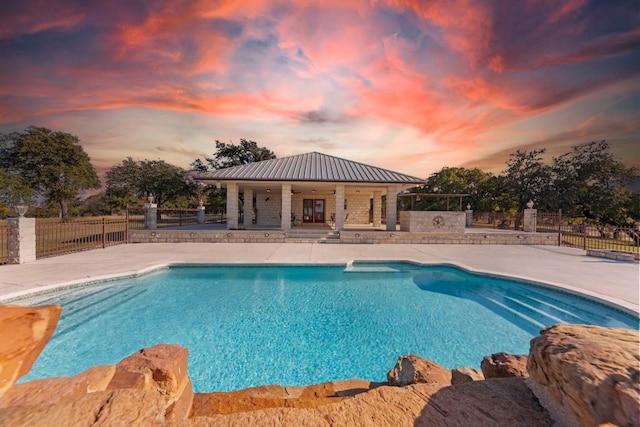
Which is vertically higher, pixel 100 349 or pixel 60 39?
pixel 60 39

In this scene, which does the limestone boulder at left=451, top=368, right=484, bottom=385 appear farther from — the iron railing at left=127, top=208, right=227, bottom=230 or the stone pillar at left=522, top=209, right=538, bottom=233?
the iron railing at left=127, top=208, right=227, bottom=230

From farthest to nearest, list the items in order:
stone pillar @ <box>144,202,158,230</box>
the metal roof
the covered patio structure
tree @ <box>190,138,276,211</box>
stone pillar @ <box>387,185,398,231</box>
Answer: tree @ <box>190,138,276,211</box> → stone pillar @ <box>387,185,398,231</box> → stone pillar @ <box>144,202,158,230</box> → the covered patio structure → the metal roof

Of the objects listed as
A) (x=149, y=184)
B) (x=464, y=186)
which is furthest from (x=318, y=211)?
(x=149, y=184)

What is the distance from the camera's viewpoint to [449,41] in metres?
11.5

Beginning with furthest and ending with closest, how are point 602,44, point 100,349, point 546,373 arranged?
point 602,44, point 100,349, point 546,373

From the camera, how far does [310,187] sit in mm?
17844

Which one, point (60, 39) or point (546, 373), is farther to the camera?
point (60, 39)

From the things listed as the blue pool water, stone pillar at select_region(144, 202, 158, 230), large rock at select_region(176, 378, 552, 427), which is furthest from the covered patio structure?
large rock at select_region(176, 378, 552, 427)

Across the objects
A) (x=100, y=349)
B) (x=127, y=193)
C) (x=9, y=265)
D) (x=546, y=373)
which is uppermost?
(x=127, y=193)

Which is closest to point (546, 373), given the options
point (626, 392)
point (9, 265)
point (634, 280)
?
point (626, 392)

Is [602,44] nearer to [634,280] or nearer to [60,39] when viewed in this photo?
[634,280]

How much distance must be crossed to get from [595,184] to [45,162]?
61.5 m

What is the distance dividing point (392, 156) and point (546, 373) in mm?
24600

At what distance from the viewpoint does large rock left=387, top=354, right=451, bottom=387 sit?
118 inches
